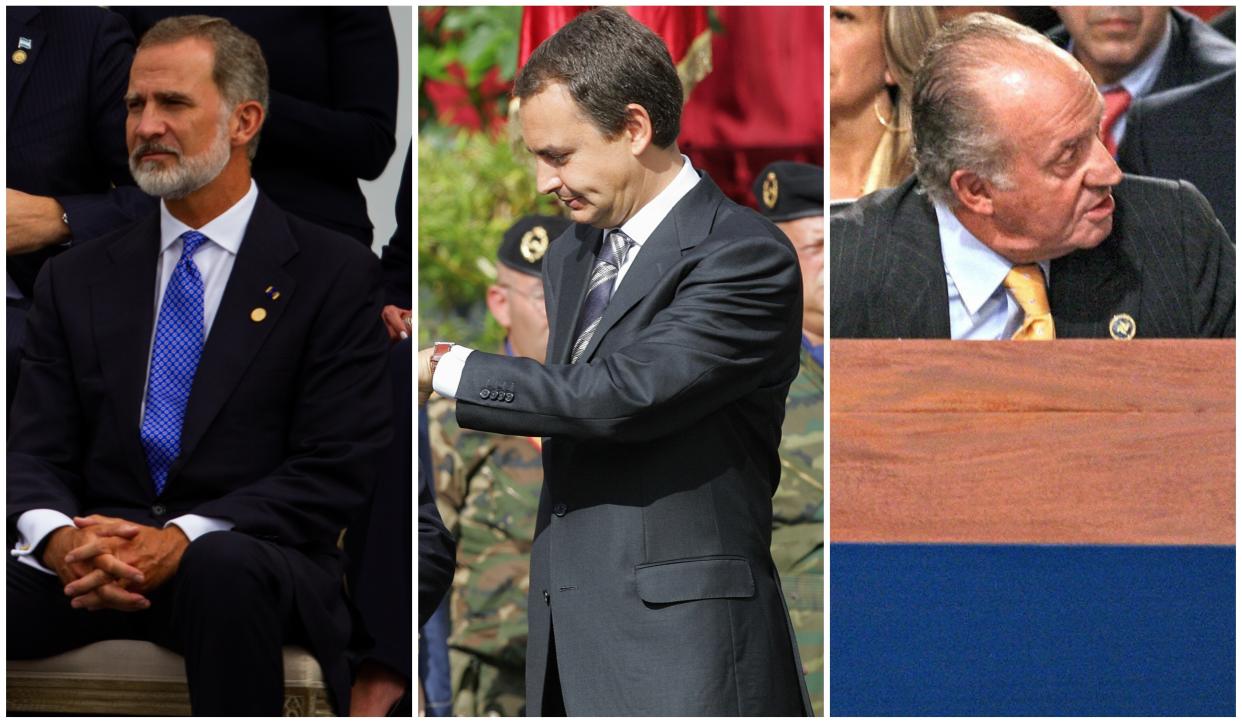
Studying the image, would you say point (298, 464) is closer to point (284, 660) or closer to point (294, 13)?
point (284, 660)

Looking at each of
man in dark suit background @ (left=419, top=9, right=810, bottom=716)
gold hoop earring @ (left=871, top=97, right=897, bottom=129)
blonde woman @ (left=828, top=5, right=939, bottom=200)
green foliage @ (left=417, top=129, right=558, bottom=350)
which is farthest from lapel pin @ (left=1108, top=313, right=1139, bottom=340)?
green foliage @ (left=417, top=129, right=558, bottom=350)

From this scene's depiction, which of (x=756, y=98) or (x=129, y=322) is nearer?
(x=129, y=322)

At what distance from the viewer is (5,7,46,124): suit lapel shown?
4.27 meters

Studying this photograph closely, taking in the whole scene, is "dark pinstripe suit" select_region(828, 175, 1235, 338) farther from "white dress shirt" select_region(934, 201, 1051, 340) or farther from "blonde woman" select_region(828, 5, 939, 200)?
"blonde woman" select_region(828, 5, 939, 200)

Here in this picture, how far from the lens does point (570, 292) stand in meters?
3.34

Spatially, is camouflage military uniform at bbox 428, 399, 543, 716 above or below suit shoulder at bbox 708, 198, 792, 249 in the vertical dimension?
below

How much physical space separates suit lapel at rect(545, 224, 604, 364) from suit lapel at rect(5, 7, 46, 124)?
1.65 m

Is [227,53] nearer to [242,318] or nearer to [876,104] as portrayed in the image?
[242,318]

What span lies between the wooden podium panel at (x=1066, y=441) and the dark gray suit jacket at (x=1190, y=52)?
657mm

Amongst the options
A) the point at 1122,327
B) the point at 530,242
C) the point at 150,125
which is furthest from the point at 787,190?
the point at 150,125

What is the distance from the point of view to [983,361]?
431 cm

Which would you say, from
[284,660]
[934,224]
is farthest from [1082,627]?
[284,660]

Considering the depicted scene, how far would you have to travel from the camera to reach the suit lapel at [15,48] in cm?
427

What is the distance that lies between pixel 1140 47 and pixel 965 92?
443 millimetres
